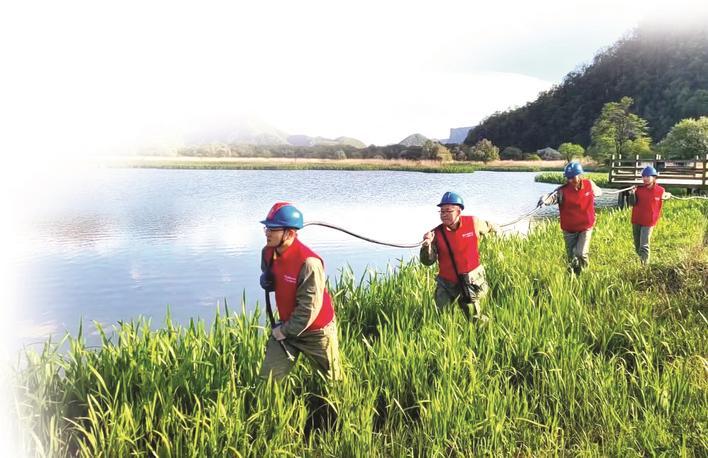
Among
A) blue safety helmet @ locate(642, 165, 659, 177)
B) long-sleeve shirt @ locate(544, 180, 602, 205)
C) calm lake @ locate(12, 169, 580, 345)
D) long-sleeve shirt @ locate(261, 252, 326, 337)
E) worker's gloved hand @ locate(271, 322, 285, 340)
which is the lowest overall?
calm lake @ locate(12, 169, 580, 345)

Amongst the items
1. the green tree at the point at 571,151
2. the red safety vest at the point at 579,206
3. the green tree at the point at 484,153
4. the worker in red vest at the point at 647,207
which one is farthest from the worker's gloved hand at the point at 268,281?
the green tree at the point at 484,153

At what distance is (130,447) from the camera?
348 cm

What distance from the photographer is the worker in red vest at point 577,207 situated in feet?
25.8

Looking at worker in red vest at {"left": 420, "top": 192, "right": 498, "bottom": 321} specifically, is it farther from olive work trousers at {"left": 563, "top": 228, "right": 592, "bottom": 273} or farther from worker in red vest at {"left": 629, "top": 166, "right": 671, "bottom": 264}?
worker in red vest at {"left": 629, "top": 166, "right": 671, "bottom": 264}

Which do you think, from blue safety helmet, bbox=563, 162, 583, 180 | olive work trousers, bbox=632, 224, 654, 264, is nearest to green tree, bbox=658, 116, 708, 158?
olive work trousers, bbox=632, 224, 654, 264

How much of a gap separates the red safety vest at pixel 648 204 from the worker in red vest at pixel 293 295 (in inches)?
289

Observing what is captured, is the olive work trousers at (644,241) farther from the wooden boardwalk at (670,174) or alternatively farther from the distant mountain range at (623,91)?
the distant mountain range at (623,91)

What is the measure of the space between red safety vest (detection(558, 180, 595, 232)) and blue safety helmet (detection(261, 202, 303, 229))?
574cm

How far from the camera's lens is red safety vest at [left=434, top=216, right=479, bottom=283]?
5.34m

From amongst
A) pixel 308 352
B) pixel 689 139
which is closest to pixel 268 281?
pixel 308 352

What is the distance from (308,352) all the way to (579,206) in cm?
561

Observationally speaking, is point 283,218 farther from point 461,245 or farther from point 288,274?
point 461,245

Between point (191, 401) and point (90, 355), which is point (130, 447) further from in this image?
point (90, 355)

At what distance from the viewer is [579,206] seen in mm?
7926
